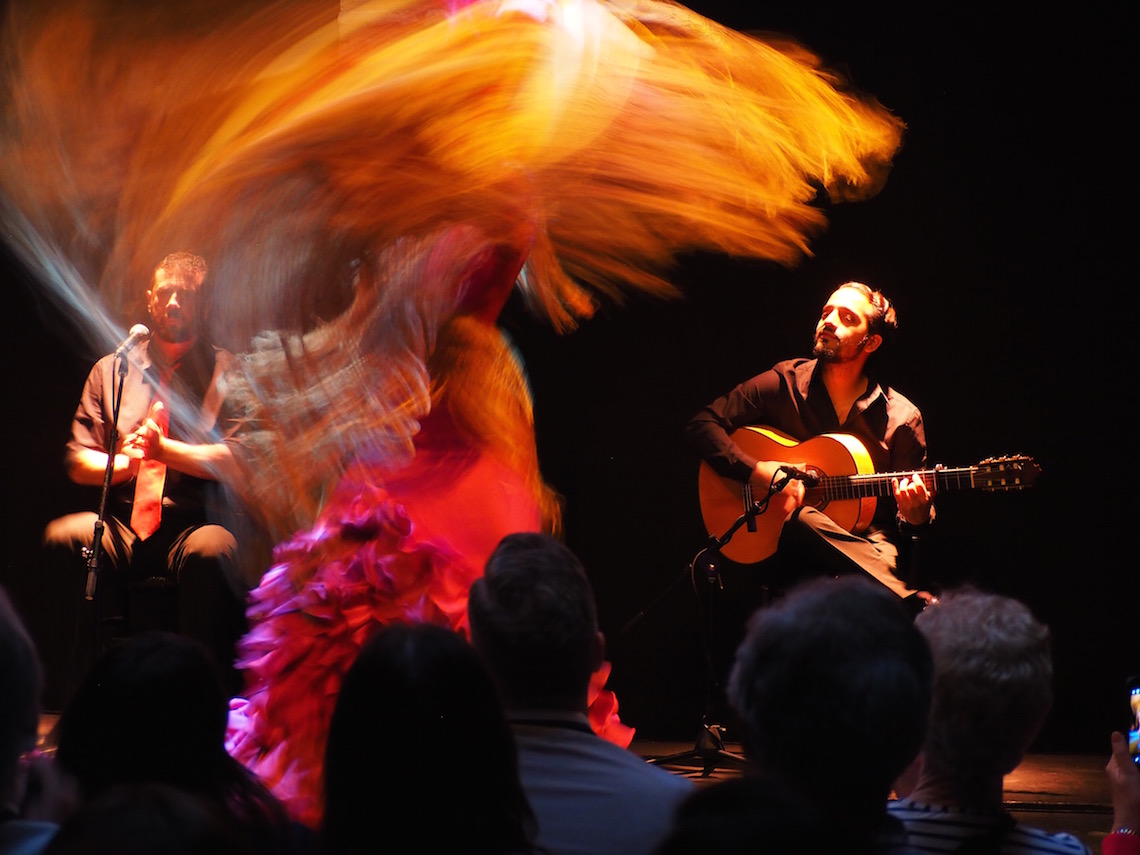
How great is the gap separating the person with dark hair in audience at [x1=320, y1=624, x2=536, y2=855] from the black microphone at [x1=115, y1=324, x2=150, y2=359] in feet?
6.29

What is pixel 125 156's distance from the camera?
7.78 ft

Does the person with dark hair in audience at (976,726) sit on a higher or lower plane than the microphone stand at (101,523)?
higher

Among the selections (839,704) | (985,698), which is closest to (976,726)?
(985,698)

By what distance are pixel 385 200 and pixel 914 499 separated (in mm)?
2349

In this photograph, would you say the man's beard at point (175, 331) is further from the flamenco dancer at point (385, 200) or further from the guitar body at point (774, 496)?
the guitar body at point (774, 496)

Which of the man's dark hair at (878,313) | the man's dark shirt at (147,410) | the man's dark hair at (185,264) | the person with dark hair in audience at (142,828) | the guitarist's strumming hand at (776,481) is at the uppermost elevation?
the man's dark hair at (185,264)

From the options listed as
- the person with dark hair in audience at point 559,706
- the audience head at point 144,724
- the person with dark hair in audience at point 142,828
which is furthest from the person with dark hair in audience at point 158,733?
the person with dark hair in audience at point 142,828

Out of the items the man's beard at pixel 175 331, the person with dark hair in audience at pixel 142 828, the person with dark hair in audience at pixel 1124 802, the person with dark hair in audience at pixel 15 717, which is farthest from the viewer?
the man's beard at pixel 175 331

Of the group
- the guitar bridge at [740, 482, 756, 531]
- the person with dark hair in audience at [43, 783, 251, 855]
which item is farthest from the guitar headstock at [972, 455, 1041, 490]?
the person with dark hair in audience at [43, 783, 251, 855]

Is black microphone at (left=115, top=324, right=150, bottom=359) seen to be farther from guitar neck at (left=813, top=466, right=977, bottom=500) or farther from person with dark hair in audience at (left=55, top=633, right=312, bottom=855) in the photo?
guitar neck at (left=813, top=466, right=977, bottom=500)

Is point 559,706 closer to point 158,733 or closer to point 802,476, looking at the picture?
point 158,733

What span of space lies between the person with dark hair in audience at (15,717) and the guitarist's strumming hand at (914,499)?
10.7 feet

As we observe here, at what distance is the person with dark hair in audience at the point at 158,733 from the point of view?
1.16 metres

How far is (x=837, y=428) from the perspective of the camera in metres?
4.20
